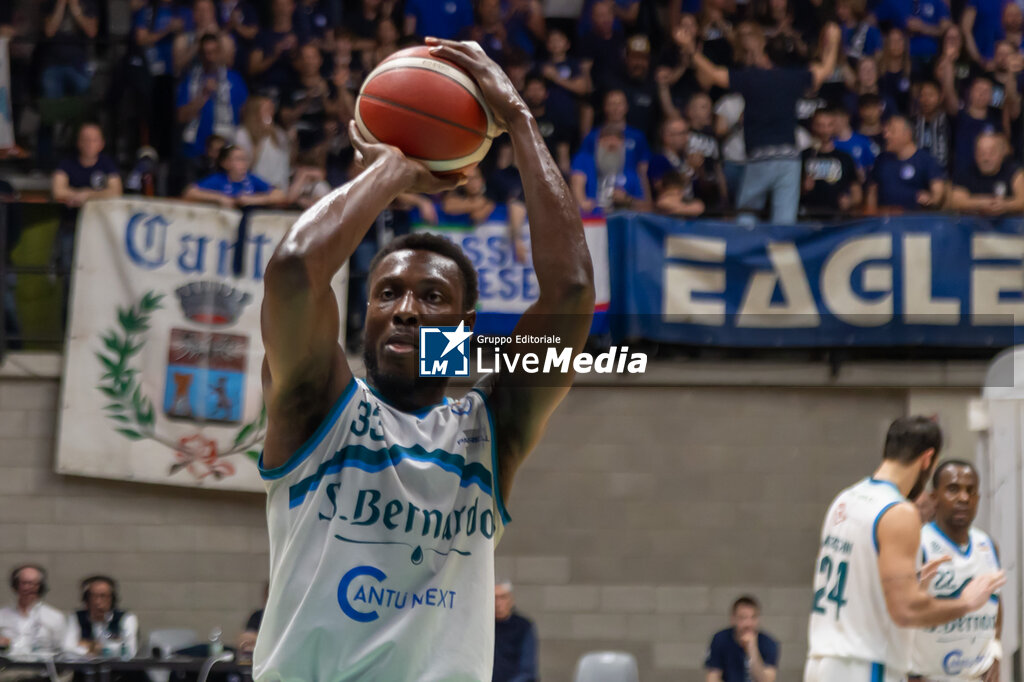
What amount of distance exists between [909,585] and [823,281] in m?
4.63

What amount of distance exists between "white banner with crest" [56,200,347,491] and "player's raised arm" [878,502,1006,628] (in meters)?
5.07

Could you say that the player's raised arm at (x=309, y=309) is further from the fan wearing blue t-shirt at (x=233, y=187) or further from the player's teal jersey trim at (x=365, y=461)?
the fan wearing blue t-shirt at (x=233, y=187)

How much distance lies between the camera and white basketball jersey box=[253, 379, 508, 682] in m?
2.49

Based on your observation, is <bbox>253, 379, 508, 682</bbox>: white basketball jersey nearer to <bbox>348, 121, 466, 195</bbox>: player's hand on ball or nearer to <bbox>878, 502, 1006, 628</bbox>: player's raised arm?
<bbox>348, 121, 466, 195</bbox>: player's hand on ball

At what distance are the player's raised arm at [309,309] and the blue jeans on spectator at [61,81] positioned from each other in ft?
28.1

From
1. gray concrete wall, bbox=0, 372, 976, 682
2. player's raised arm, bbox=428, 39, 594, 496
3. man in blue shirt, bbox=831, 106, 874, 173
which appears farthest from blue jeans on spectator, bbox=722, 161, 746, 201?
player's raised arm, bbox=428, 39, 594, 496

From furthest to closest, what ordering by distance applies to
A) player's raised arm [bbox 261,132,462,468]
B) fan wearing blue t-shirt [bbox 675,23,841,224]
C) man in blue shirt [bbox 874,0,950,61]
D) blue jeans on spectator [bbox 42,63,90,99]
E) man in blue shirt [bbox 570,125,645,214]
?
man in blue shirt [bbox 874,0,950,61], blue jeans on spectator [bbox 42,63,90,99], fan wearing blue t-shirt [bbox 675,23,841,224], man in blue shirt [bbox 570,125,645,214], player's raised arm [bbox 261,132,462,468]

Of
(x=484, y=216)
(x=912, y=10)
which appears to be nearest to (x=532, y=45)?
(x=484, y=216)

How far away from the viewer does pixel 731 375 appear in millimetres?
9547

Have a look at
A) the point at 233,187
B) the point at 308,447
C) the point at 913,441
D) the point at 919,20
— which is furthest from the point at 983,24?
the point at 308,447

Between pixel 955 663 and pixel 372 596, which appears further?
pixel 955 663

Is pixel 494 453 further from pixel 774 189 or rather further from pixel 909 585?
pixel 774 189

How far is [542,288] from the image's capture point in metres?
2.68

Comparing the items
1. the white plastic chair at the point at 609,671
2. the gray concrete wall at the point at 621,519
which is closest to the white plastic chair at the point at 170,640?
the gray concrete wall at the point at 621,519
